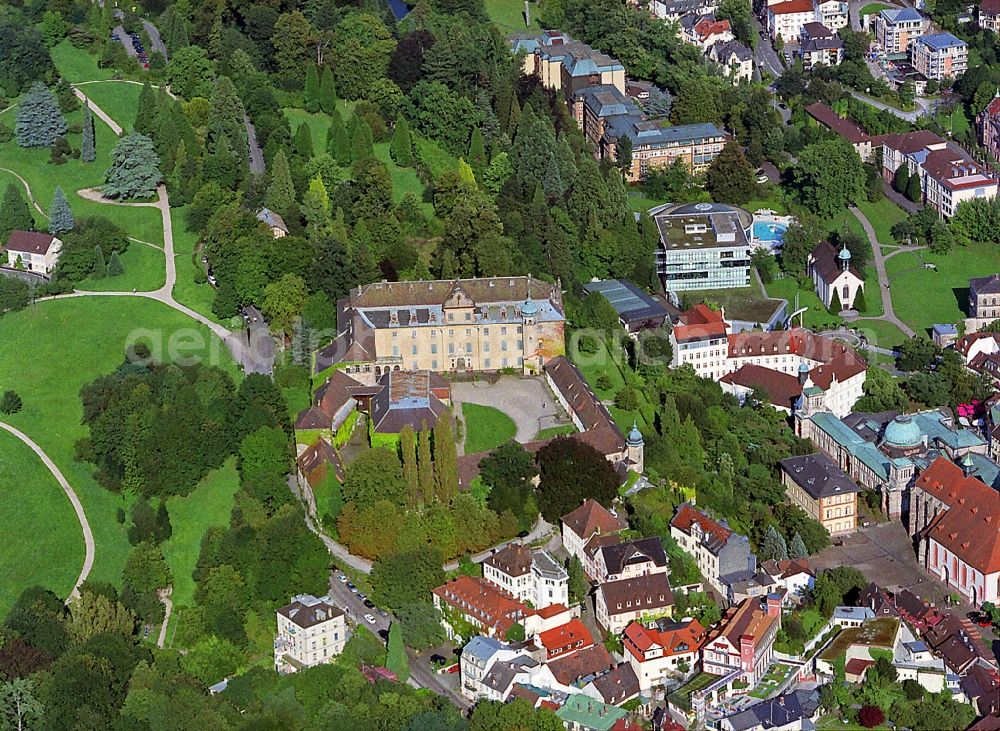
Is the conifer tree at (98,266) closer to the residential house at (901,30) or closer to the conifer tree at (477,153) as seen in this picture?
the conifer tree at (477,153)

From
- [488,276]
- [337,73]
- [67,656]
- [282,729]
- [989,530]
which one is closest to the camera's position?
[282,729]

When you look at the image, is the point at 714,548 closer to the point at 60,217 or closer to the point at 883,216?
the point at 60,217

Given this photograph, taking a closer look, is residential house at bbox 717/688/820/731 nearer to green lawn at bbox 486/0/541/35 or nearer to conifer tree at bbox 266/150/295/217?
conifer tree at bbox 266/150/295/217

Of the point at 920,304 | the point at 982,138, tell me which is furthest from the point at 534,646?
the point at 982,138

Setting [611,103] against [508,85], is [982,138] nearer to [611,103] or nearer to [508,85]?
[611,103]

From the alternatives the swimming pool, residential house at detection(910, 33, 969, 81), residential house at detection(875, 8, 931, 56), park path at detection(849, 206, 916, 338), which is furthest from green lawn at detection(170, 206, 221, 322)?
residential house at detection(875, 8, 931, 56)

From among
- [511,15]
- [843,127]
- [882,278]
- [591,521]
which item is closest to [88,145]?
[511,15]
